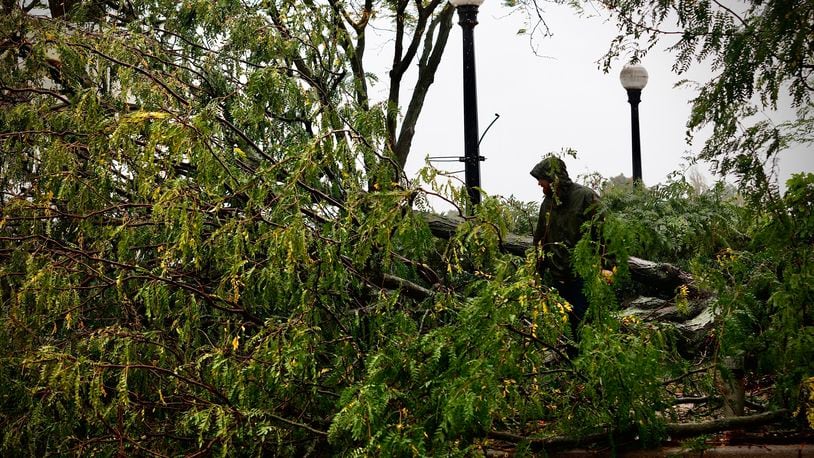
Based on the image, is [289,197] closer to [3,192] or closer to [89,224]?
[89,224]

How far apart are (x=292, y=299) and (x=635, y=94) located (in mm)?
11245

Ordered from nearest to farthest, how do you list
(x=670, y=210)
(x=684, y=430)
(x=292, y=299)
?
(x=684, y=430) < (x=292, y=299) < (x=670, y=210)

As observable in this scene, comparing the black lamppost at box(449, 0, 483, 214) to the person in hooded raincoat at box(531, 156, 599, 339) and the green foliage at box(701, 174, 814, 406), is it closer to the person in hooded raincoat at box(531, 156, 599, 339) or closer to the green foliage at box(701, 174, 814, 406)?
the person in hooded raincoat at box(531, 156, 599, 339)

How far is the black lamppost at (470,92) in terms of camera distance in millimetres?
12070

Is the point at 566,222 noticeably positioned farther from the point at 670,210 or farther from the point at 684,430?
the point at 670,210

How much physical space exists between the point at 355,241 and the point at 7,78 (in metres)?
3.15

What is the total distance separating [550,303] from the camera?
459 cm

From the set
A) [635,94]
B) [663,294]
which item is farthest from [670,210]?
[635,94]

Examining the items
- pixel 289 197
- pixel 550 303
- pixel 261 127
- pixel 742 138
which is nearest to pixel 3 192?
pixel 261 127

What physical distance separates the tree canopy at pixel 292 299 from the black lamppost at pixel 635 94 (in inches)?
353

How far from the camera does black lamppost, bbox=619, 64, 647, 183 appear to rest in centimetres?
1483

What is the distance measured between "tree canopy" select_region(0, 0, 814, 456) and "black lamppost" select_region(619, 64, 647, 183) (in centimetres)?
895

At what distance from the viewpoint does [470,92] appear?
12.3 meters

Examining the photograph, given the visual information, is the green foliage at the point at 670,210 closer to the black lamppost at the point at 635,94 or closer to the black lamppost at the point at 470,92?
the black lamppost at the point at 635,94
